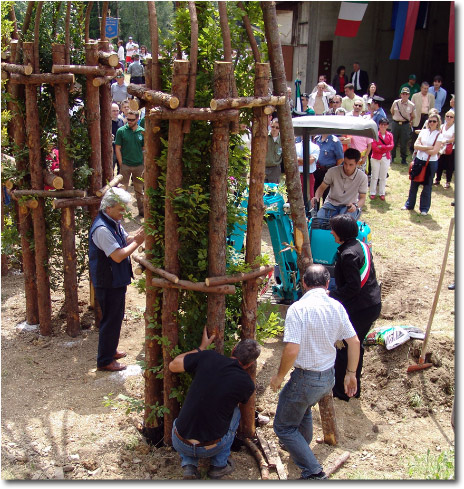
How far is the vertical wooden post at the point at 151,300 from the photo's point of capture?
439cm

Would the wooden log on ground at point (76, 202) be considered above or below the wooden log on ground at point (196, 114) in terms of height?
below

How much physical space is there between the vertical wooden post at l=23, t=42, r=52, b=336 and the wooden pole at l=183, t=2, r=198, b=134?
2.79m

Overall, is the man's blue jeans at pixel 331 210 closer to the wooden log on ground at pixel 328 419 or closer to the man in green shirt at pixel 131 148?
the wooden log on ground at pixel 328 419

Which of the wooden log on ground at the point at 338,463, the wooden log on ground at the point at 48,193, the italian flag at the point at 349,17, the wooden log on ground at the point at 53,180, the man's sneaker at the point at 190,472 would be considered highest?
the italian flag at the point at 349,17

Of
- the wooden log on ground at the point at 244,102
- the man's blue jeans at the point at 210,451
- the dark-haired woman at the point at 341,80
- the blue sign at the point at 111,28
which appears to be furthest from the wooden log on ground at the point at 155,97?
the dark-haired woman at the point at 341,80

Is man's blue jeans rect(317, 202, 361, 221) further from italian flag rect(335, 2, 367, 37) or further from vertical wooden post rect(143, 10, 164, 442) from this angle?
italian flag rect(335, 2, 367, 37)

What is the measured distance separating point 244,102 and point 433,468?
298 centimetres

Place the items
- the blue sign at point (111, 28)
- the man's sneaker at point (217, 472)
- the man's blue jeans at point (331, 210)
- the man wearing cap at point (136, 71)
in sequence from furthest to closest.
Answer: the man wearing cap at point (136, 71) → the blue sign at point (111, 28) → the man's blue jeans at point (331, 210) → the man's sneaker at point (217, 472)

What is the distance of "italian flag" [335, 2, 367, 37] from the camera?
17.5 m

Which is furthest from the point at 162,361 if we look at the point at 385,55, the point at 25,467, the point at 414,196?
the point at 385,55

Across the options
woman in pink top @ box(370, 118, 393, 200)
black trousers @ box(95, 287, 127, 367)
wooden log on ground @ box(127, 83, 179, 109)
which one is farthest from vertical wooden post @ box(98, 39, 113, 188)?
woman in pink top @ box(370, 118, 393, 200)

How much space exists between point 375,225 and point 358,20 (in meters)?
9.25

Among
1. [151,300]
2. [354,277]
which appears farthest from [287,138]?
[151,300]

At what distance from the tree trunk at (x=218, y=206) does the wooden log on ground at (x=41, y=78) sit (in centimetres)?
268
